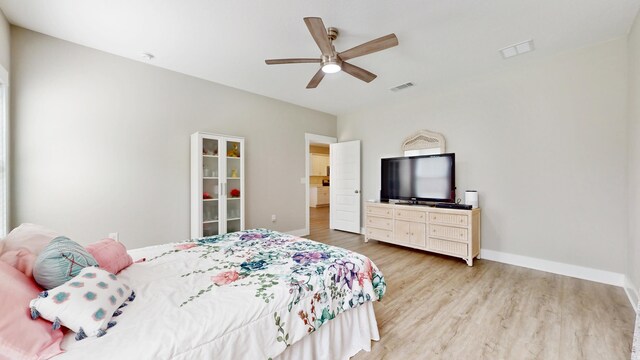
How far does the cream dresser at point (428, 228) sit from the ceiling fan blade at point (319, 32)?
2.64 meters

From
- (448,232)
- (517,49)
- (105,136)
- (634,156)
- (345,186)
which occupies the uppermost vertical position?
(517,49)

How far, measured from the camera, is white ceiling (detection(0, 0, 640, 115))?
7.06 feet

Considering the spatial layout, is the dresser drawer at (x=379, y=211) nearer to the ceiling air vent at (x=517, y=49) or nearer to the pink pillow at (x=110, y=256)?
the ceiling air vent at (x=517, y=49)

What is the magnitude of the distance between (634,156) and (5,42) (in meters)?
6.05

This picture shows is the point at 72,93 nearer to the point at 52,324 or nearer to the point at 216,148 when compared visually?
the point at 216,148

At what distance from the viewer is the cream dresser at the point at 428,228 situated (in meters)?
3.35

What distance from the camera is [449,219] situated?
347cm

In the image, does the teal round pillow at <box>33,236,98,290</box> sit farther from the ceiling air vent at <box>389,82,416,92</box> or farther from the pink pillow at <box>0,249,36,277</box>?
the ceiling air vent at <box>389,82,416,92</box>

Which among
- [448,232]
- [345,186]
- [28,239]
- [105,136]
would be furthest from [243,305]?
[345,186]

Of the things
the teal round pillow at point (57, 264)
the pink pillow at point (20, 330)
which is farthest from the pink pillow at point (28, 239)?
the pink pillow at point (20, 330)

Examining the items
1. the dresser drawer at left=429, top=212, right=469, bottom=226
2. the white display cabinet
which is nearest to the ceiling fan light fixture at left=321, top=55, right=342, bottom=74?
the white display cabinet

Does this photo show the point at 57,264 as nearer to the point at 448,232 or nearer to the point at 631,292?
the point at 448,232

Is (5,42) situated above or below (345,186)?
above

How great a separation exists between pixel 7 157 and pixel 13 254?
2.12 metres
